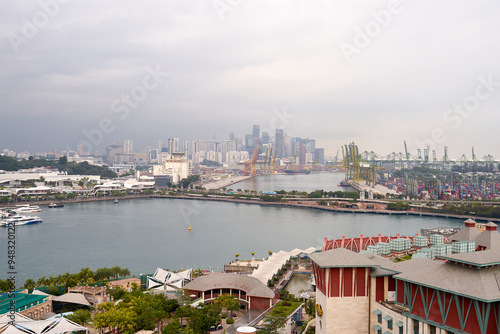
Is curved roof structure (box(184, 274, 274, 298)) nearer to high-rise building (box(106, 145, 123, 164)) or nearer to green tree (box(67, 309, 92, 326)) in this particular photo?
green tree (box(67, 309, 92, 326))

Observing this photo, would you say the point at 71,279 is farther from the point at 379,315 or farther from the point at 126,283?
the point at 379,315

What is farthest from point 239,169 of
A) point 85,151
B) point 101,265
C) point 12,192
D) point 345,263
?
point 345,263

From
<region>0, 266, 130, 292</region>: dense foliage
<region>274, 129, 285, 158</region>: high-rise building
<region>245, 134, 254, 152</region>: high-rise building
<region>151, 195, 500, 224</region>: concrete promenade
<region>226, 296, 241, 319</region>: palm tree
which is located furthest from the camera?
<region>245, 134, 254, 152</region>: high-rise building

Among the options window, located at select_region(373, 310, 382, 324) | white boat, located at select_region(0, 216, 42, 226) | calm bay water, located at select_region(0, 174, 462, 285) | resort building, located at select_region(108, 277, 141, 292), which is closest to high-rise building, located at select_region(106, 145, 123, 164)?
calm bay water, located at select_region(0, 174, 462, 285)

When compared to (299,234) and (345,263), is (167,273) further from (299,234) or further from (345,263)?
(299,234)

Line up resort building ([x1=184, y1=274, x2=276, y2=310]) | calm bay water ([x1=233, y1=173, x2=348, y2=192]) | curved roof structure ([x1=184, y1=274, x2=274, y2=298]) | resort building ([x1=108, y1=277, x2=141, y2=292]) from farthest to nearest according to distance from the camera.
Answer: calm bay water ([x1=233, y1=173, x2=348, y2=192]), resort building ([x1=108, y1=277, x2=141, y2=292]), curved roof structure ([x1=184, y1=274, x2=274, y2=298]), resort building ([x1=184, y1=274, x2=276, y2=310])

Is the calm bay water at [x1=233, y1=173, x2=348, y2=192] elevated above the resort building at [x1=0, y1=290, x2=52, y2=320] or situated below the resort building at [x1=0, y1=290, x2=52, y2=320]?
above

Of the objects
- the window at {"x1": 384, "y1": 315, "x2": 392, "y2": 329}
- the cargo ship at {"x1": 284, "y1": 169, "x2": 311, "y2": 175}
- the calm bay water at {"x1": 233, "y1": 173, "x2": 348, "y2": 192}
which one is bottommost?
the window at {"x1": 384, "y1": 315, "x2": 392, "y2": 329}

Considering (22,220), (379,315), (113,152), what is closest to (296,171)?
(113,152)

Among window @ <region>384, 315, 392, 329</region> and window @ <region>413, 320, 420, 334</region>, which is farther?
window @ <region>384, 315, 392, 329</region>
